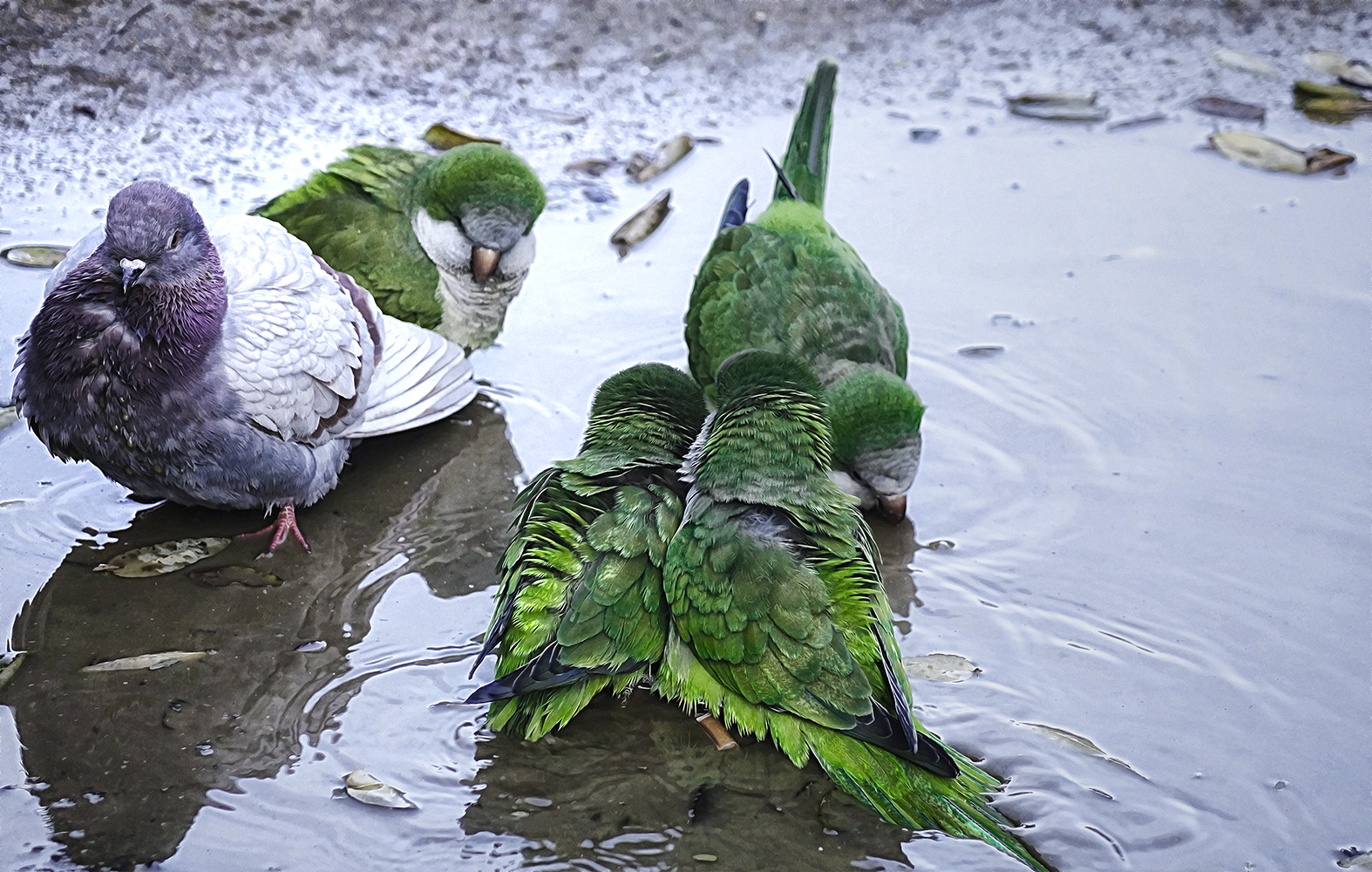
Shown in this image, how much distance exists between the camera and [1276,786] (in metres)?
3.15

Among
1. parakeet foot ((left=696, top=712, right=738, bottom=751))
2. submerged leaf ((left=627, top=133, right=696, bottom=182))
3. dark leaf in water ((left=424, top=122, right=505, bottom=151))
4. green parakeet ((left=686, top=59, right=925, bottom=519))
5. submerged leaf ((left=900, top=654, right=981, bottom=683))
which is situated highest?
dark leaf in water ((left=424, top=122, right=505, bottom=151))

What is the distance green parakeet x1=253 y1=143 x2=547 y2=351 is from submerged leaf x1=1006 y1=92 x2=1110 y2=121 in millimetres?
3295

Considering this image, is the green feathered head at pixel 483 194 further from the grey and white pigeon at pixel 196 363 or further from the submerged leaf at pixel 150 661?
the submerged leaf at pixel 150 661

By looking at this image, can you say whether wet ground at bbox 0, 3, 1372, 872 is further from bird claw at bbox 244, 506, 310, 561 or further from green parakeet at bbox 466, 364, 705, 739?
green parakeet at bbox 466, 364, 705, 739

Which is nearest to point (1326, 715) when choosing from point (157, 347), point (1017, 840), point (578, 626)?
point (1017, 840)

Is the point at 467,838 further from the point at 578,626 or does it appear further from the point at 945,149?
the point at 945,149

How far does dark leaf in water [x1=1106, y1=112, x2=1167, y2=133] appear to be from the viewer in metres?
6.71

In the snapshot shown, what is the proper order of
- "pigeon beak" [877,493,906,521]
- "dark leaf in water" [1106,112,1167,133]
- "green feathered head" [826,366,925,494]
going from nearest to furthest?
"green feathered head" [826,366,925,494], "pigeon beak" [877,493,906,521], "dark leaf in water" [1106,112,1167,133]

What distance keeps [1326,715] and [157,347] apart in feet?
11.5

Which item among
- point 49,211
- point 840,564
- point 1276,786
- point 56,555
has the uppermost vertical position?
point 49,211

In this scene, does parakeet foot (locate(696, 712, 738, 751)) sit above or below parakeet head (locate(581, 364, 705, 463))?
below

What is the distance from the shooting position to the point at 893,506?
413 centimetres

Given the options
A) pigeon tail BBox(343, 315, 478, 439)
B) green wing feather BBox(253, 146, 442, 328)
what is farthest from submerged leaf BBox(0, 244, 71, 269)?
pigeon tail BBox(343, 315, 478, 439)

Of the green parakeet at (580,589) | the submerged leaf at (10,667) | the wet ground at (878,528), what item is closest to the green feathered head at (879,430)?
the wet ground at (878,528)
